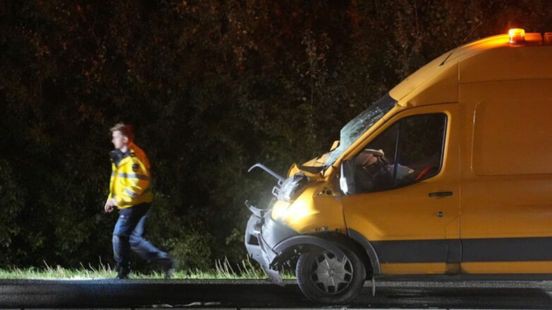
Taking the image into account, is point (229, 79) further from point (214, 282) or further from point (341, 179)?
point (341, 179)

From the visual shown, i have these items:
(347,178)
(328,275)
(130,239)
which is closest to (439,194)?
(347,178)

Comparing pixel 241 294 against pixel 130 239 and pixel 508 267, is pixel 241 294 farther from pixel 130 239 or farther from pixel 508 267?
pixel 508 267

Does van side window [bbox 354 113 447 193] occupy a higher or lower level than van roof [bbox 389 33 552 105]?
lower

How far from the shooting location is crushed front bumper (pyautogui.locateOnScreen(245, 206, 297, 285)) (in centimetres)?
759

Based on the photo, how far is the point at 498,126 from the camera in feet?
23.8

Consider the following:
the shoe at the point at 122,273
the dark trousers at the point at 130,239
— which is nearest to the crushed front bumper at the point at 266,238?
the dark trousers at the point at 130,239

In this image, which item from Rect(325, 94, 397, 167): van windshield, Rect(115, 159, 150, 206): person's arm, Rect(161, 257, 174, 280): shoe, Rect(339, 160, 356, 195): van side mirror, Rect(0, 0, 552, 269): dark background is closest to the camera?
Rect(339, 160, 356, 195): van side mirror

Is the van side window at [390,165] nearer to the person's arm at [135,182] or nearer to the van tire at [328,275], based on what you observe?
the van tire at [328,275]

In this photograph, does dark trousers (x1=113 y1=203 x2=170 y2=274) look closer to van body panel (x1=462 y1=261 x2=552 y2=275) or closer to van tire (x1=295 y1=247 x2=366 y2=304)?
van tire (x1=295 y1=247 x2=366 y2=304)

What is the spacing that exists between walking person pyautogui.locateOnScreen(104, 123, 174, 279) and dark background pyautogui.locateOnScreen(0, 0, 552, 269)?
337 centimetres

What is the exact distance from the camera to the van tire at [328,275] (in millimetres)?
7465

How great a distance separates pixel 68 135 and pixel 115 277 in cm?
413

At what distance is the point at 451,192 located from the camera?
7277 millimetres

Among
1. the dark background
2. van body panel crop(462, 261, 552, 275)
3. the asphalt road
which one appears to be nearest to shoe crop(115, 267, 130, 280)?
the asphalt road
